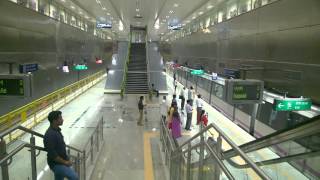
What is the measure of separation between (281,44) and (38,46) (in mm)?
9998

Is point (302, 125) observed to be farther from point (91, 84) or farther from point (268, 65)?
point (91, 84)

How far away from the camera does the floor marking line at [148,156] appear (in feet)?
23.8

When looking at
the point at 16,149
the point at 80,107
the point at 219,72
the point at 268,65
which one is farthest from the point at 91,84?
the point at 16,149

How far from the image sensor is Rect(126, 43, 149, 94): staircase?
22938mm

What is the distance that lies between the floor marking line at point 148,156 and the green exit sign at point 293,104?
3.96 m

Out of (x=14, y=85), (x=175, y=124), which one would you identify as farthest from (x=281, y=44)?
(x=14, y=85)

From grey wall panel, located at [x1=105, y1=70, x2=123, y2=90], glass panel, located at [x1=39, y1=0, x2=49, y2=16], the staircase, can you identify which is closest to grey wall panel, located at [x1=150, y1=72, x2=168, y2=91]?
the staircase

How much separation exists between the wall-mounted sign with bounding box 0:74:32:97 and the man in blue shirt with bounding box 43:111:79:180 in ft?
18.3

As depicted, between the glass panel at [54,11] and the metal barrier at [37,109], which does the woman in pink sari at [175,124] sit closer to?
the metal barrier at [37,109]

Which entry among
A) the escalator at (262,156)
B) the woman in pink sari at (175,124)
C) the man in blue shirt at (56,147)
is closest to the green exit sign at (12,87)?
the woman in pink sari at (175,124)

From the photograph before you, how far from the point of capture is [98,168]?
7.66m

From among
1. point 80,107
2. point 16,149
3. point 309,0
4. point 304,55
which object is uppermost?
point 309,0

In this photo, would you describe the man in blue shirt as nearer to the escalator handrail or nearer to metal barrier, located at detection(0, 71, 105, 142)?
metal barrier, located at detection(0, 71, 105, 142)

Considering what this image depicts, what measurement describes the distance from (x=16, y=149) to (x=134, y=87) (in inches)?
793
